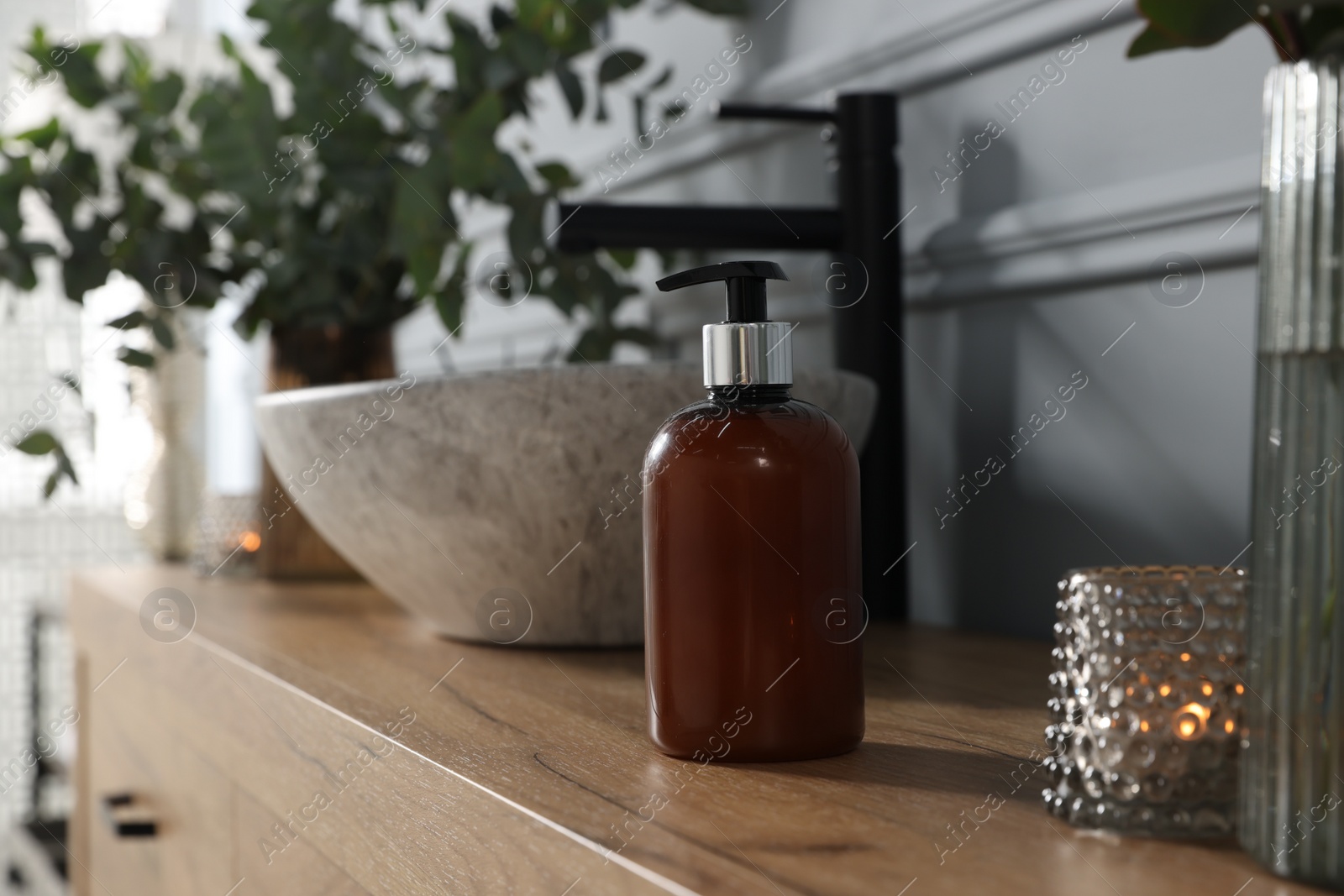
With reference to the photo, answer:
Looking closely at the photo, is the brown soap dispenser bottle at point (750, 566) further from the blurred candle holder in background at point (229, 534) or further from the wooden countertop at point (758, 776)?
the blurred candle holder in background at point (229, 534)

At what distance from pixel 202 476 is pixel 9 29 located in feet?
4.10

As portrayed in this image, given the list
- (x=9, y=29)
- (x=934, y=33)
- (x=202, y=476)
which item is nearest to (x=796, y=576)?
(x=934, y=33)

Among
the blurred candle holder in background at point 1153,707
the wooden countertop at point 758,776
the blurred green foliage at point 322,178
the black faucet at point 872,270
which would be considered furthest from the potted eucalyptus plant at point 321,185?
the blurred candle holder in background at point 1153,707

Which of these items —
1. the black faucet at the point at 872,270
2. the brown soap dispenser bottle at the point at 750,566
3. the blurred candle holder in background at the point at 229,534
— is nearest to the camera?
the brown soap dispenser bottle at the point at 750,566

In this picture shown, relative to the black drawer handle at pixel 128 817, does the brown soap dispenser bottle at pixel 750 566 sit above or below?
above

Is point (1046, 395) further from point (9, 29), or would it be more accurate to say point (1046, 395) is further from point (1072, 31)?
point (9, 29)

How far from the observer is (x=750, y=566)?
0.33 meters

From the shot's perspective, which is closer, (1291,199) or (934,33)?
(1291,199)

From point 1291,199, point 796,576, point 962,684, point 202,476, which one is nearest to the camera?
point 1291,199

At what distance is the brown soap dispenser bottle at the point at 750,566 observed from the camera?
1.08 ft

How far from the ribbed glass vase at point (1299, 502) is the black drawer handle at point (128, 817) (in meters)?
0.60

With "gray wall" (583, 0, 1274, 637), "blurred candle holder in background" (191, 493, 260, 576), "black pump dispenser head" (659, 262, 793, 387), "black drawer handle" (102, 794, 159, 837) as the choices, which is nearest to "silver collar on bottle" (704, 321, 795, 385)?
"black pump dispenser head" (659, 262, 793, 387)

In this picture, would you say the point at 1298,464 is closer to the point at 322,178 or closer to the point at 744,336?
the point at 744,336

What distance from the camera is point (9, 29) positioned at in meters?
2.05
